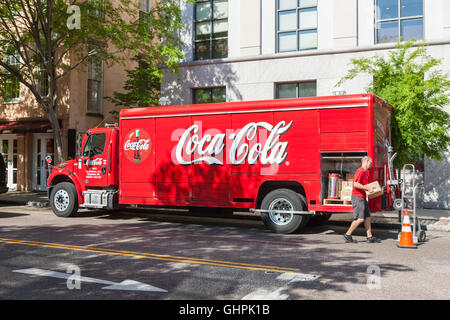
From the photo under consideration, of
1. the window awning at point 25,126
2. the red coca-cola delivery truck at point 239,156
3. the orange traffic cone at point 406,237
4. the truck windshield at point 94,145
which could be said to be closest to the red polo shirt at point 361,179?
the red coca-cola delivery truck at point 239,156

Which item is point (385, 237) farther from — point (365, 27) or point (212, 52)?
point (212, 52)

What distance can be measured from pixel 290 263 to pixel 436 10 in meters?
13.3

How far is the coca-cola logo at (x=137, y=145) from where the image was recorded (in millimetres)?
12344

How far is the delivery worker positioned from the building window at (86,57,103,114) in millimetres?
17188

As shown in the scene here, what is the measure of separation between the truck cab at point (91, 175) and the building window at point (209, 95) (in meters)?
7.88

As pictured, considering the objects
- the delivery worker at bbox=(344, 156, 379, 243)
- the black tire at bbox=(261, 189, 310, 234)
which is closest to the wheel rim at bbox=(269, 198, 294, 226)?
the black tire at bbox=(261, 189, 310, 234)

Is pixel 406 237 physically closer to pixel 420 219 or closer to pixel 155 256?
pixel 155 256

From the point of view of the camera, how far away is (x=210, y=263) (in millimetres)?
7109

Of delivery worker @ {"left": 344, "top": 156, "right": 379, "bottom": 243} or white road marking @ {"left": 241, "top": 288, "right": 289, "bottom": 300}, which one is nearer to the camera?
white road marking @ {"left": 241, "top": 288, "right": 289, "bottom": 300}

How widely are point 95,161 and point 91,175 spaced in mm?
421

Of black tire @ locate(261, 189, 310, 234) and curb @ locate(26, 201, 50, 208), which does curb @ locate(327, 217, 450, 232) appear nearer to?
black tire @ locate(261, 189, 310, 234)

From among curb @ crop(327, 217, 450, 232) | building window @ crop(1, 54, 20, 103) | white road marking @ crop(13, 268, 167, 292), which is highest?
building window @ crop(1, 54, 20, 103)

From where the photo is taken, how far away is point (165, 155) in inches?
474

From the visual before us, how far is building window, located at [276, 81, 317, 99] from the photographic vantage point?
18547mm
